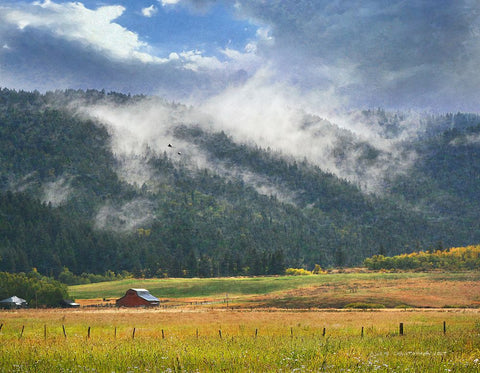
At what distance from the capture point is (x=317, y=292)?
415 ft

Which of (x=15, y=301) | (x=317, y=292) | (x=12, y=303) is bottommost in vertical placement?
(x=317, y=292)

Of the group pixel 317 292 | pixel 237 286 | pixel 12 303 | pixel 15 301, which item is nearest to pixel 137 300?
pixel 15 301

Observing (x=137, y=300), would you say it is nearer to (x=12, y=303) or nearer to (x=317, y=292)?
(x=12, y=303)

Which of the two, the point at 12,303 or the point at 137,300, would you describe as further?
the point at 137,300

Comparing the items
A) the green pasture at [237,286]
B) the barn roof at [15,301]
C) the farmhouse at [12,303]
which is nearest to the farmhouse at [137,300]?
the barn roof at [15,301]

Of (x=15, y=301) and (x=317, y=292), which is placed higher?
(x=15, y=301)

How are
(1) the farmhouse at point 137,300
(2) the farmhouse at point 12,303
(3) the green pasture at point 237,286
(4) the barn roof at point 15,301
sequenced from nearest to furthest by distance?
(2) the farmhouse at point 12,303 → (4) the barn roof at point 15,301 → (1) the farmhouse at point 137,300 → (3) the green pasture at point 237,286

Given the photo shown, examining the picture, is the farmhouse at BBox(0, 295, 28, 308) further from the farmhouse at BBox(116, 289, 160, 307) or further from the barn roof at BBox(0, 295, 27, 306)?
the farmhouse at BBox(116, 289, 160, 307)

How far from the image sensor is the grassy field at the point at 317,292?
332 feet

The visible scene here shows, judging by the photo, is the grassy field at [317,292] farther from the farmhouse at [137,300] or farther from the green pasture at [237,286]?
the farmhouse at [137,300]

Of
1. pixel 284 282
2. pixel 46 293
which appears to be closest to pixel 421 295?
pixel 284 282

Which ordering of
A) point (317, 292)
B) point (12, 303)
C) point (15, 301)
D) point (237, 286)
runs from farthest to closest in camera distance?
point (237, 286), point (317, 292), point (15, 301), point (12, 303)

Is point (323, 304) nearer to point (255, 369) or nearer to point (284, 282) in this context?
point (284, 282)

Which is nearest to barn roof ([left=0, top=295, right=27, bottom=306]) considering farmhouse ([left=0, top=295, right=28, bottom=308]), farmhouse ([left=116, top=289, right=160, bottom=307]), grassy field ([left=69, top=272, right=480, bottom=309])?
farmhouse ([left=0, top=295, right=28, bottom=308])
